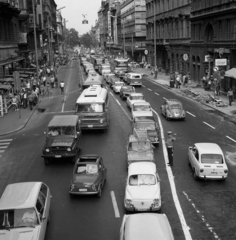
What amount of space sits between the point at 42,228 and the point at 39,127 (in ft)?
65.0

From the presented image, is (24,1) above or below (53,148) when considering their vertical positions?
above

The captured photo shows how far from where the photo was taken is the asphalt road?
13930mm

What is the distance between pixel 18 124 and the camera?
3219 centimetres

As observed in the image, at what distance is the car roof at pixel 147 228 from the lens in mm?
10500

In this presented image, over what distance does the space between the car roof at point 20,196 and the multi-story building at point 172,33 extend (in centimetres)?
4594

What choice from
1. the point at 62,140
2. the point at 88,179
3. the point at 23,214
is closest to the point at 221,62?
the point at 62,140

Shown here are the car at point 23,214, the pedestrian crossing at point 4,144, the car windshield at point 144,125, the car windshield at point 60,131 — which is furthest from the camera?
the car windshield at point 144,125

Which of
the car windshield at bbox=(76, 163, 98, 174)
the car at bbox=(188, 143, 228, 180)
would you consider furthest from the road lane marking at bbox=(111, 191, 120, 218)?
the car at bbox=(188, 143, 228, 180)

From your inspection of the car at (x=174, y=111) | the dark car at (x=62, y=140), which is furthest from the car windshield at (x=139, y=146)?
the car at (x=174, y=111)

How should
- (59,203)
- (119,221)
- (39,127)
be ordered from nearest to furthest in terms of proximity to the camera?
(119,221), (59,203), (39,127)

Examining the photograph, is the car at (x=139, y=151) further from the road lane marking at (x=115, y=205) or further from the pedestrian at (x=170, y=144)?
the road lane marking at (x=115, y=205)

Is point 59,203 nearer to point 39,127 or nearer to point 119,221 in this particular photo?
point 119,221

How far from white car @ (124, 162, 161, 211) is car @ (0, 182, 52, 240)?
3442 mm

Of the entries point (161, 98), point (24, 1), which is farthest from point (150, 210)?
point (24, 1)
